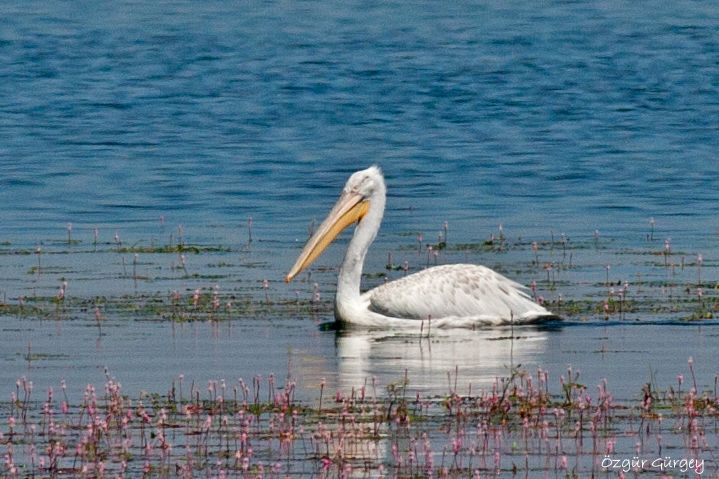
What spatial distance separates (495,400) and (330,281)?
7.11 m

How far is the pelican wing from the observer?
15.9 m

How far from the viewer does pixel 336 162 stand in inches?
1236

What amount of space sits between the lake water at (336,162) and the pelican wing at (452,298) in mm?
417

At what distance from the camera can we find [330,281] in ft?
59.5

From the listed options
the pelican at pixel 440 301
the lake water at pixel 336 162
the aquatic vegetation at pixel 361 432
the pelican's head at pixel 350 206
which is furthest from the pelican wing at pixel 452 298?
the aquatic vegetation at pixel 361 432

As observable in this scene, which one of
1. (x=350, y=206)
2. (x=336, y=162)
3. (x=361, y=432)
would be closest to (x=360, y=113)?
(x=336, y=162)

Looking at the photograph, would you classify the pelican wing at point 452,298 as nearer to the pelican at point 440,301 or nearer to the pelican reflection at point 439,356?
the pelican at point 440,301

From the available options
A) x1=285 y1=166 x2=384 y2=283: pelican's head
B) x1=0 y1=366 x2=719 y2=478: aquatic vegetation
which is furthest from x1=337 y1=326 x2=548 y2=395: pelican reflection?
x1=285 y1=166 x2=384 y2=283: pelican's head

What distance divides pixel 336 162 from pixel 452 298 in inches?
612

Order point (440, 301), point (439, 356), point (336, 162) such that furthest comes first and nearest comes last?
point (336, 162) → point (440, 301) → point (439, 356)

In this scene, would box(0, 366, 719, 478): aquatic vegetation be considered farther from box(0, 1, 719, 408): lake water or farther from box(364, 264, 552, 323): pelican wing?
box(364, 264, 552, 323): pelican wing

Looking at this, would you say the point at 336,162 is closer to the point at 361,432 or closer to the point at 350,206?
the point at 350,206

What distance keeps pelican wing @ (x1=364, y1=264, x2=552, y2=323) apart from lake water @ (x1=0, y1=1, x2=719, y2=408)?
0.42 m

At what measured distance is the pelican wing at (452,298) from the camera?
15859 millimetres
